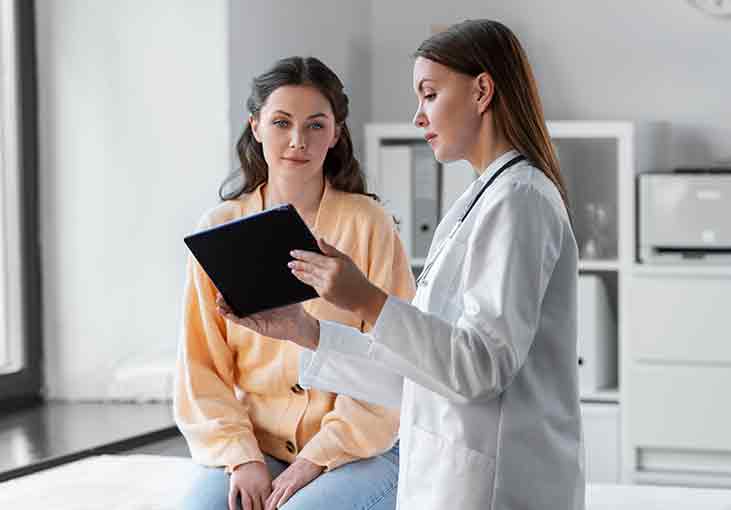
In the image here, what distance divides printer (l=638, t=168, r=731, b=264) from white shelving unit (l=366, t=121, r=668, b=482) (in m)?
0.06

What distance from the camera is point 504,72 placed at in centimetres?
158

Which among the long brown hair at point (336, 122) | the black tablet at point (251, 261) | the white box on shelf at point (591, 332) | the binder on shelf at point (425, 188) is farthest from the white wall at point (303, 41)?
the black tablet at point (251, 261)

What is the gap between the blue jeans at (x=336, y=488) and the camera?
1.97m

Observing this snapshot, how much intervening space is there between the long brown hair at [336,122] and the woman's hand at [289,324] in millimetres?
565

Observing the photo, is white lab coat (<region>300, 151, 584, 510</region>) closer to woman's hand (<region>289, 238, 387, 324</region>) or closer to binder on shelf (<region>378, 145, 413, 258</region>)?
woman's hand (<region>289, 238, 387, 324</region>)

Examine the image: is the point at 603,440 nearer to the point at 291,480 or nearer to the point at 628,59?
the point at 628,59

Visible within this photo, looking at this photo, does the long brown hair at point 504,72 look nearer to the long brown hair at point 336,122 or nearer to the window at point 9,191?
the long brown hair at point 336,122

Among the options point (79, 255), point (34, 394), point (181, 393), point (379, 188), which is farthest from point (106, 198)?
point (181, 393)

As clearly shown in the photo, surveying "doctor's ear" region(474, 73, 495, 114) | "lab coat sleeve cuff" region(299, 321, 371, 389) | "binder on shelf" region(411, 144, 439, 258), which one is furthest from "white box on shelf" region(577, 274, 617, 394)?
"doctor's ear" region(474, 73, 495, 114)

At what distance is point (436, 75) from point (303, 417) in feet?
2.43

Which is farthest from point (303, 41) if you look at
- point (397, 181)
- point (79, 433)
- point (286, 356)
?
point (286, 356)

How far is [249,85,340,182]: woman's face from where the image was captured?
2166 mm

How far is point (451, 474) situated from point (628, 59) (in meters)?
2.90

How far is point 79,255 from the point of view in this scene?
3.45 meters
